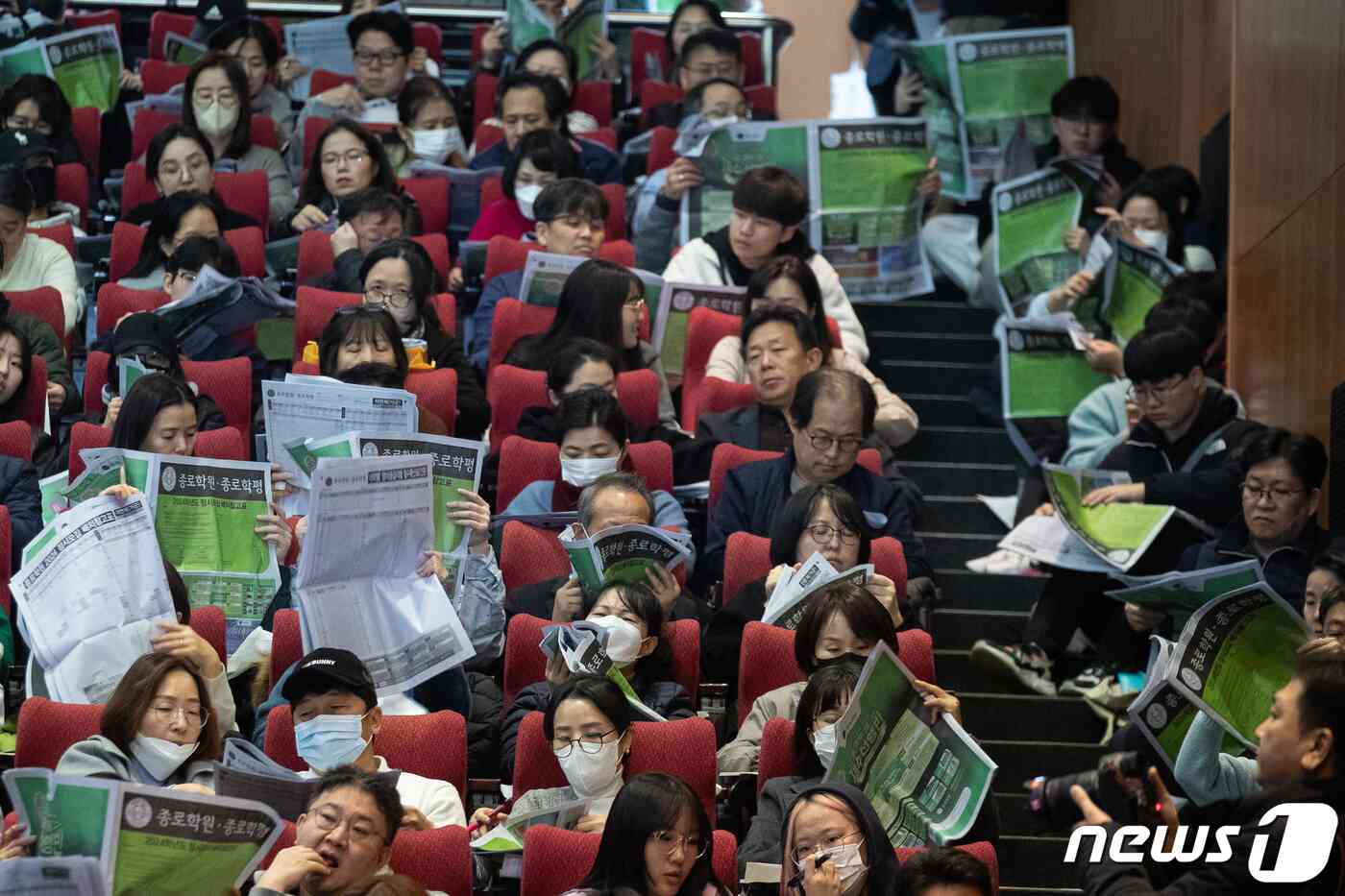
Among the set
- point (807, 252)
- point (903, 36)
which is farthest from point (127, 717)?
point (903, 36)

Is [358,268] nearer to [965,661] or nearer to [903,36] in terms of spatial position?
[965,661]

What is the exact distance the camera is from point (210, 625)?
5.11 metres

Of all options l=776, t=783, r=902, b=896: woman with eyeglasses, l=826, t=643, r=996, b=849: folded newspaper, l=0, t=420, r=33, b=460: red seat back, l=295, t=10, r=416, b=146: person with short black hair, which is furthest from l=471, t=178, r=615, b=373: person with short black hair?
l=776, t=783, r=902, b=896: woman with eyeglasses

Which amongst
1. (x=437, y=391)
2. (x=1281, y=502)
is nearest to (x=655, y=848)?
(x=1281, y=502)

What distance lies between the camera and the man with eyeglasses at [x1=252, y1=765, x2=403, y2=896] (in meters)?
4.15

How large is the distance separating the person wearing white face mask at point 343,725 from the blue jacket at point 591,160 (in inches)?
164

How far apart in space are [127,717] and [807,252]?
139 inches

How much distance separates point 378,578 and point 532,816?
733 millimetres

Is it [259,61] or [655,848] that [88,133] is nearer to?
[259,61]

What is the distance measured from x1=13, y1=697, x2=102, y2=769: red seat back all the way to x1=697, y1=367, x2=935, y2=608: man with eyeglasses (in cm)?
183

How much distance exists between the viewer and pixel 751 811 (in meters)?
5.02

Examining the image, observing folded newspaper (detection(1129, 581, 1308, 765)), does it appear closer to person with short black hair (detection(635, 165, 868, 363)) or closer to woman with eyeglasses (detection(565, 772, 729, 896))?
woman with eyeglasses (detection(565, 772, 729, 896))

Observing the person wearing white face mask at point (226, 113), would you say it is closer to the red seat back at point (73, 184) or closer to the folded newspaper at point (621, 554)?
the red seat back at point (73, 184)

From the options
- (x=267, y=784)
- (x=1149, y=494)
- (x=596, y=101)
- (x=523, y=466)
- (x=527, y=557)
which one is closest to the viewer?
(x=267, y=784)
